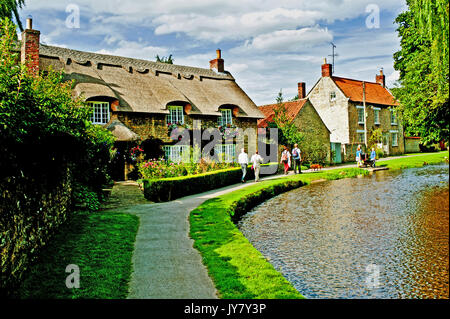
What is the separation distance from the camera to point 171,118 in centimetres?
2544

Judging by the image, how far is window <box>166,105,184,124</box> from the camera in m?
25.3

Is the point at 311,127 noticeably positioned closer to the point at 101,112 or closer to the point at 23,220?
the point at 101,112

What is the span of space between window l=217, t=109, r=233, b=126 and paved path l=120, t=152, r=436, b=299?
57.6ft

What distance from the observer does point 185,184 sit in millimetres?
16391

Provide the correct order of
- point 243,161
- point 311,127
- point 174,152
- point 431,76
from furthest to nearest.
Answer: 1. point 311,127
2. point 174,152
3. point 243,161
4. point 431,76

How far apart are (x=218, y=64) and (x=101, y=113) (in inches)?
577

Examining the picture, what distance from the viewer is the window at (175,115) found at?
25.3 metres

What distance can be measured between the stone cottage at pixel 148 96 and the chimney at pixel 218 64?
5.82ft

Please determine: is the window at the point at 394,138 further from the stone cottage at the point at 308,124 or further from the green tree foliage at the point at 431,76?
the green tree foliage at the point at 431,76

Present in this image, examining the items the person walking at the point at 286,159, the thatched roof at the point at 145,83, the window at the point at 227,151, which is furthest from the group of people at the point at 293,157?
the thatched roof at the point at 145,83

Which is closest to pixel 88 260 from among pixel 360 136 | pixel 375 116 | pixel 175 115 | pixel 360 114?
pixel 175 115

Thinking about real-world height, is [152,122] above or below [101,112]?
below

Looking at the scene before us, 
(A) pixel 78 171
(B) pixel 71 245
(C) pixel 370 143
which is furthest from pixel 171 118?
(C) pixel 370 143
